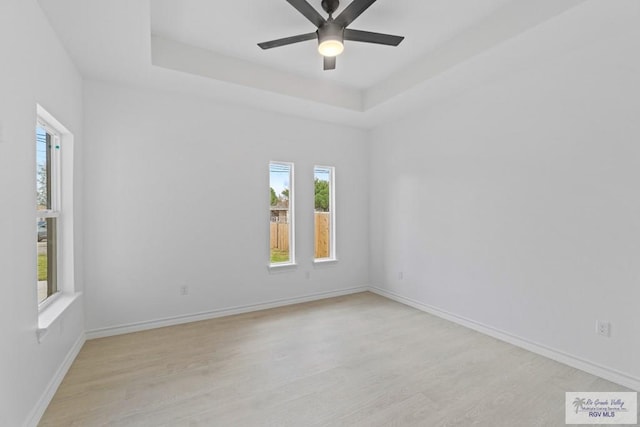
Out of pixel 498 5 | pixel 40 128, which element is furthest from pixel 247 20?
pixel 498 5

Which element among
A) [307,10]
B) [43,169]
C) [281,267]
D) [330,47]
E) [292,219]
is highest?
[307,10]

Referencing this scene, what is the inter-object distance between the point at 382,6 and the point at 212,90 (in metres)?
2.01

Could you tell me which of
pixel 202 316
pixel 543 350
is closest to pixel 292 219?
pixel 202 316

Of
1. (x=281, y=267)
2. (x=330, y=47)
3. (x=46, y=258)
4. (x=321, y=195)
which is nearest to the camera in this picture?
(x=330, y=47)

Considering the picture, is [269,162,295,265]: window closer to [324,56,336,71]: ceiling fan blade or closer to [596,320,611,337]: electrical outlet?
[324,56,336,71]: ceiling fan blade

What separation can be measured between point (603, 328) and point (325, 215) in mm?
3362

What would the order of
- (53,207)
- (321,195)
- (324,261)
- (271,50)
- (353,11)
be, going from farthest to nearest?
(321,195), (324,261), (271,50), (53,207), (353,11)

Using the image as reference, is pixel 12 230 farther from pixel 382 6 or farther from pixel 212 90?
pixel 382 6

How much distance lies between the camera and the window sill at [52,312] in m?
2.01

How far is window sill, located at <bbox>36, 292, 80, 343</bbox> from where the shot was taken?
201 cm

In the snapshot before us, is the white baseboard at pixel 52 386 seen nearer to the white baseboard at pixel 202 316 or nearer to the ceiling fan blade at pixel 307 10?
the white baseboard at pixel 202 316

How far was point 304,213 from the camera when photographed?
446 cm

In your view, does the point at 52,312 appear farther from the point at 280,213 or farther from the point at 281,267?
the point at 280,213

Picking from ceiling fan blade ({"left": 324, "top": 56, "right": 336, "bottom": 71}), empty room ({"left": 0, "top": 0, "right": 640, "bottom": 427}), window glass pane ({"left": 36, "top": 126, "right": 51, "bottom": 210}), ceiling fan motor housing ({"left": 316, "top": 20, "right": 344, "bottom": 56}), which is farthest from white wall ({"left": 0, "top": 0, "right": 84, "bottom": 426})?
ceiling fan blade ({"left": 324, "top": 56, "right": 336, "bottom": 71})
